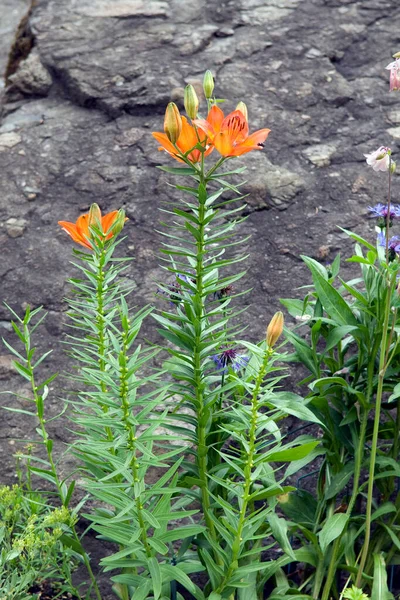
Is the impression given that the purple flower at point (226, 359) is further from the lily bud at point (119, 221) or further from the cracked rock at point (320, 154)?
the cracked rock at point (320, 154)

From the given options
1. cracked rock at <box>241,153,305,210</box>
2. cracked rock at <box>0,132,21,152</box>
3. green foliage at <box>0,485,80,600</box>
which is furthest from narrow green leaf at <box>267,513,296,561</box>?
cracked rock at <box>0,132,21,152</box>

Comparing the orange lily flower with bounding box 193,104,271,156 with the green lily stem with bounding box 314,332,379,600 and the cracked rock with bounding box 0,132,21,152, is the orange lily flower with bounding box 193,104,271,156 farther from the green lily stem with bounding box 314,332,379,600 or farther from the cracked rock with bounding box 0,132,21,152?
the cracked rock with bounding box 0,132,21,152

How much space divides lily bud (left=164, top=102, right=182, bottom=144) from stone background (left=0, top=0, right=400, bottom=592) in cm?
121

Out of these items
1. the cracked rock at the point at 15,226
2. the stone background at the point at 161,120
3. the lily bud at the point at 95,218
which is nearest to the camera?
the lily bud at the point at 95,218

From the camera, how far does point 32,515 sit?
1965 millimetres

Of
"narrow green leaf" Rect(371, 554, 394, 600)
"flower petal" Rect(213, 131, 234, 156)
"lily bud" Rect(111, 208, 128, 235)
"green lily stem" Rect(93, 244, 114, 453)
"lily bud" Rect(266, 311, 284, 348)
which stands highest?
"flower petal" Rect(213, 131, 234, 156)

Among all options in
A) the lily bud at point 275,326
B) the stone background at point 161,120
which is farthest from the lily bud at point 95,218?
the stone background at point 161,120

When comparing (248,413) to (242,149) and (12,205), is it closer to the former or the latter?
(242,149)

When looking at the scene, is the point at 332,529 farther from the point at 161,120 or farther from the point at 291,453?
the point at 161,120

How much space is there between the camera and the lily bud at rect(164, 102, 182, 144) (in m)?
1.62

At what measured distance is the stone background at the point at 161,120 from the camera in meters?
3.05

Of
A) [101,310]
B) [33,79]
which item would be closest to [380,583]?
[101,310]

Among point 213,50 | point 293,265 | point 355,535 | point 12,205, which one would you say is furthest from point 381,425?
point 213,50

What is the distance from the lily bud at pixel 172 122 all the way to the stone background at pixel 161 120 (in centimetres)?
121
